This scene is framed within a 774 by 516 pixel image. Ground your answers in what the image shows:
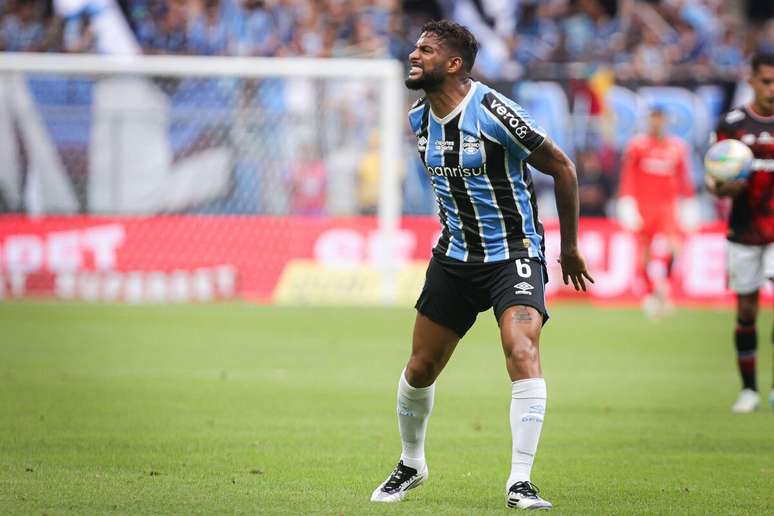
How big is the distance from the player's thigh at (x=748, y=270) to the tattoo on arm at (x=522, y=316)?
4502mm

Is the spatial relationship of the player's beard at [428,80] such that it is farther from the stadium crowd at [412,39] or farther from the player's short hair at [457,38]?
the stadium crowd at [412,39]

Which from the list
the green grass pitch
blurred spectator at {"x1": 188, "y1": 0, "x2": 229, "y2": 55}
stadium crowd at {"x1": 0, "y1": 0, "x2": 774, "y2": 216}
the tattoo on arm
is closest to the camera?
the tattoo on arm

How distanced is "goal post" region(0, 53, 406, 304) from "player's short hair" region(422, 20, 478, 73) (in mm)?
13669

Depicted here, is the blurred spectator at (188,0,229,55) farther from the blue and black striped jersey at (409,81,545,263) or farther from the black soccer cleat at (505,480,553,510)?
the black soccer cleat at (505,480,553,510)

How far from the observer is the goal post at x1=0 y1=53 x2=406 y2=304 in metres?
21.2

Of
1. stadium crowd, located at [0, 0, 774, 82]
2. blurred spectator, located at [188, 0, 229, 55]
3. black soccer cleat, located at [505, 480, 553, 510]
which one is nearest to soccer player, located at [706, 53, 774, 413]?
black soccer cleat, located at [505, 480, 553, 510]

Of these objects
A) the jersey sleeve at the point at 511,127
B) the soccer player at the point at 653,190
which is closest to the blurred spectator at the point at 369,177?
the soccer player at the point at 653,190

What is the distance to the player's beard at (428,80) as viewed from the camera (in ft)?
22.1

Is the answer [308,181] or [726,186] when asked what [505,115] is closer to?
Answer: [726,186]

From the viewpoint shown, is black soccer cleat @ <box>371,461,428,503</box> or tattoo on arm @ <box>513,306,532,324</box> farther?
black soccer cleat @ <box>371,461,428,503</box>

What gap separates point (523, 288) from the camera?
22.2 ft

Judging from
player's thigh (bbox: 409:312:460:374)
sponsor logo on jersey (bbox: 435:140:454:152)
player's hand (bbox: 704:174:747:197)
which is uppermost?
sponsor logo on jersey (bbox: 435:140:454:152)

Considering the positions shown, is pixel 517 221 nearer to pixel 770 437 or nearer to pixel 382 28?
pixel 770 437

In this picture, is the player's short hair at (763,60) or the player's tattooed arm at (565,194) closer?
the player's tattooed arm at (565,194)
